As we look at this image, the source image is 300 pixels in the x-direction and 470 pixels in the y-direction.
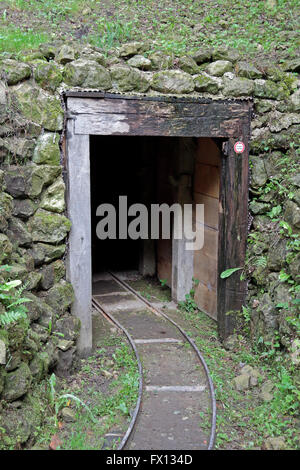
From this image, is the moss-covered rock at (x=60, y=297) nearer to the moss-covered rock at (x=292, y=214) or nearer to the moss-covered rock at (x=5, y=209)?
the moss-covered rock at (x=5, y=209)

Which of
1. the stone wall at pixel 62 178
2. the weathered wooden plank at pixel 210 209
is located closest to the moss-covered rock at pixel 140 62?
the stone wall at pixel 62 178

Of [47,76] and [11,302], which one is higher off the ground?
[47,76]

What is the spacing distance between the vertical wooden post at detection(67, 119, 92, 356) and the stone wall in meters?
0.14

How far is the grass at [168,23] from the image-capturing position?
775cm

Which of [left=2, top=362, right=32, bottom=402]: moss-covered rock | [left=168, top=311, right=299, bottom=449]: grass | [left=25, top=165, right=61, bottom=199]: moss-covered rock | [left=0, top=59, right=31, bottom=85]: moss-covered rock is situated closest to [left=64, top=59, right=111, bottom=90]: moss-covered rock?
[left=0, top=59, right=31, bottom=85]: moss-covered rock

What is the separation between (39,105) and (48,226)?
5.19ft

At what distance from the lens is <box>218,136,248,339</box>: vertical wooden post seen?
22.9 feet

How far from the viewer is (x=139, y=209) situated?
36.9 ft

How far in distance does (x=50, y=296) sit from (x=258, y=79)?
178 inches

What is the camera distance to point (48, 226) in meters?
6.01

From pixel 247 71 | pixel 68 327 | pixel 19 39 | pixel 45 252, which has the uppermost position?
pixel 19 39

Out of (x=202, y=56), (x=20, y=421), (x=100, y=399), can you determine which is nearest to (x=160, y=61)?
(x=202, y=56)

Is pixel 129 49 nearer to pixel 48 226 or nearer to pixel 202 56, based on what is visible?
pixel 202 56

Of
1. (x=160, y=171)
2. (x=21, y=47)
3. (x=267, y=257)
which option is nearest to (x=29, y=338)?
(x=267, y=257)
